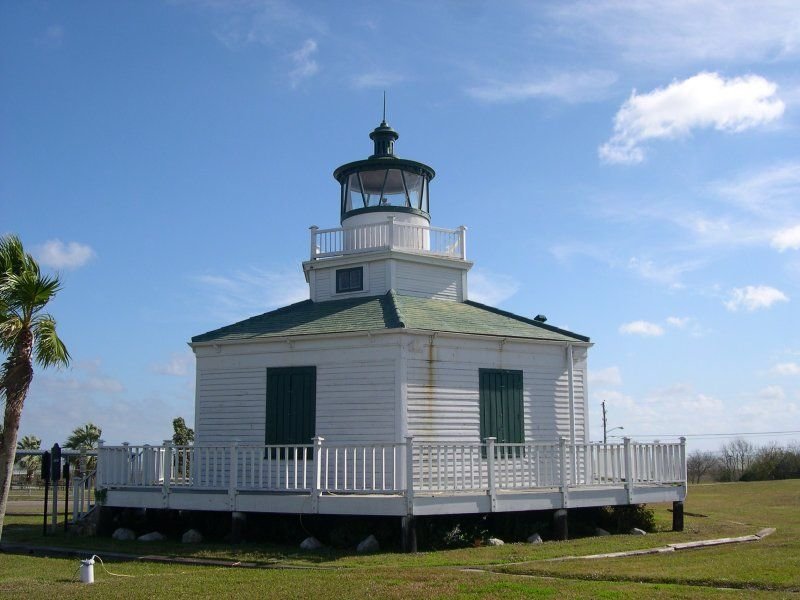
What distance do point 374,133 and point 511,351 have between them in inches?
290

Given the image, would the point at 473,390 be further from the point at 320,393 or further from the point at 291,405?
the point at 291,405

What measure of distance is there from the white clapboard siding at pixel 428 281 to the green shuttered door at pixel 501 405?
11.4ft

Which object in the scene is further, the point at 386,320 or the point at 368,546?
the point at 386,320

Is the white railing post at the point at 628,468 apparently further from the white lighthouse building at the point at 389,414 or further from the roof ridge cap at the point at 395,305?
the roof ridge cap at the point at 395,305

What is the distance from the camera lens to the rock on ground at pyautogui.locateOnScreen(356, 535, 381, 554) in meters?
14.6

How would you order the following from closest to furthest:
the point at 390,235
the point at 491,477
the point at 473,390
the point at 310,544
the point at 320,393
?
the point at 310,544, the point at 491,477, the point at 320,393, the point at 473,390, the point at 390,235

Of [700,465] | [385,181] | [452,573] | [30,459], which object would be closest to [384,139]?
[385,181]

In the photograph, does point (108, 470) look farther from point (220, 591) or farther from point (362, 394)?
point (220, 591)

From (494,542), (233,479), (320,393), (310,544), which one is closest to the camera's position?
(310,544)

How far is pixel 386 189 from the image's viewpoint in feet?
73.7

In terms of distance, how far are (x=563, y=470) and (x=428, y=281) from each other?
6.71 metres

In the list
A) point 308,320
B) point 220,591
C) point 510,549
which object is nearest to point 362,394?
point 308,320

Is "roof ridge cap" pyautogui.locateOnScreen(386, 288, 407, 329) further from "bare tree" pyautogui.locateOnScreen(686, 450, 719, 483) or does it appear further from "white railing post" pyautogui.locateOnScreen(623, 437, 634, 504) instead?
"bare tree" pyautogui.locateOnScreen(686, 450, 719, 483)

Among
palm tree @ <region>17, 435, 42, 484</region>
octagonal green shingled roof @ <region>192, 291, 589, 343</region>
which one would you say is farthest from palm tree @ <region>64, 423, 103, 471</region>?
octagonal green shingled roof @ <region>192, 291, 589, 343</region>
